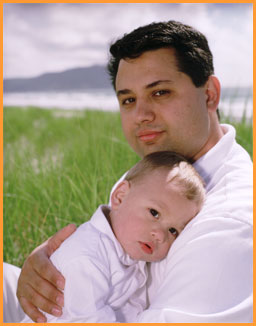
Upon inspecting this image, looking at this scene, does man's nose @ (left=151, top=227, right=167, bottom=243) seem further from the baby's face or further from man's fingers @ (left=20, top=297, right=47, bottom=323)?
man's fingers @ (left=20, top=297, right=47, bottom=323)

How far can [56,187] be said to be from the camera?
2732mm

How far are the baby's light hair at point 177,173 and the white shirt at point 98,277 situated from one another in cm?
20

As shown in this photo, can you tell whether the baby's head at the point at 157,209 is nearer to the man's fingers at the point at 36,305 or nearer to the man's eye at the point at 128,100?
Answer: the man's fingers at the point at 36,305

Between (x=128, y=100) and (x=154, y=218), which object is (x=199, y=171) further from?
(x=128, y=100)

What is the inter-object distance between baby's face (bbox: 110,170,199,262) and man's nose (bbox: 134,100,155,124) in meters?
0.35

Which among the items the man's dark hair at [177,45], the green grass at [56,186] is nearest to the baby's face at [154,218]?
the man's dark hair at [177,45]

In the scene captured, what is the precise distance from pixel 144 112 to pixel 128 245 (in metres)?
0.57

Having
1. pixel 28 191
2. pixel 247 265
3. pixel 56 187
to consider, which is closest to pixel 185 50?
pixel 247 265

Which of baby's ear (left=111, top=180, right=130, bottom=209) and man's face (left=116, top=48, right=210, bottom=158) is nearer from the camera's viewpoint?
baby's ear (left=111, top=180, right=130, bottom=209)

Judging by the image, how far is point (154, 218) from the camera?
50.4 inches

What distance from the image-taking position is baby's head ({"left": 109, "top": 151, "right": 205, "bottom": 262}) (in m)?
1.28

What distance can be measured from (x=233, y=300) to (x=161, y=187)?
416 mm

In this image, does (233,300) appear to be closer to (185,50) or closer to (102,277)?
(102,277)

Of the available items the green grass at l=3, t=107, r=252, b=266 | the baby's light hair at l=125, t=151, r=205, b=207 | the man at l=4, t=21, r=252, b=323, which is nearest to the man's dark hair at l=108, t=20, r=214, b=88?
the man at l=4, t=21, r=252, b=323
